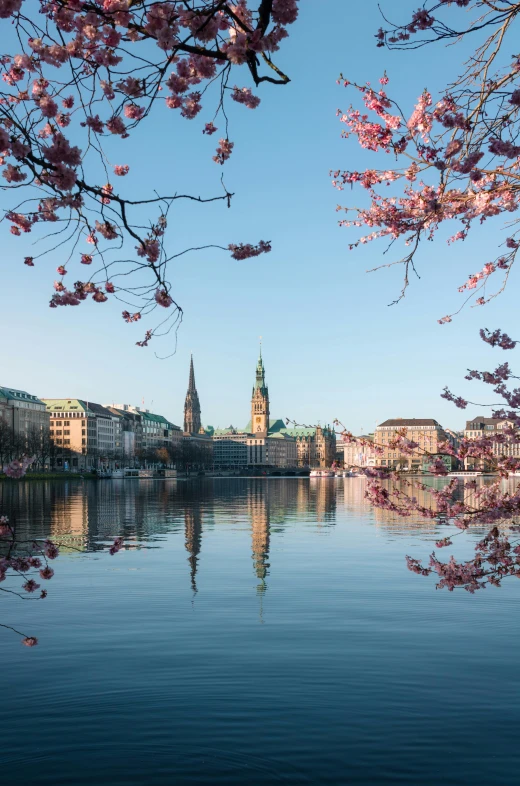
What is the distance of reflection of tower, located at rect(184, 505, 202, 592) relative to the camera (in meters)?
29.2

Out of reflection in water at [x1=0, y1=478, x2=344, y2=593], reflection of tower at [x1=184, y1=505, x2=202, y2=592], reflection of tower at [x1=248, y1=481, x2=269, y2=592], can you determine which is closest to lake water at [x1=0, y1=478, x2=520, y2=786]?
reflection of tower at [x1=248, y1=481, x2=269, y2=592]

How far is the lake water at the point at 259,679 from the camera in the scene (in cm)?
1101

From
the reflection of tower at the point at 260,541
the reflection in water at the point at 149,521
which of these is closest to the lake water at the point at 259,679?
the reflection of tower at the point at 260,541

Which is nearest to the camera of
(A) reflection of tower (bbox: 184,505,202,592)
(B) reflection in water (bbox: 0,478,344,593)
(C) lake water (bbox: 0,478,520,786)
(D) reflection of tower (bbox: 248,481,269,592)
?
(C) lake water (bbox: 0,478,520,786)

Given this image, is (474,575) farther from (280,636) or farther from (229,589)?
(229,589)

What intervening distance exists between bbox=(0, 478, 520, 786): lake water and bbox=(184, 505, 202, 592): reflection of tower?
456 mm

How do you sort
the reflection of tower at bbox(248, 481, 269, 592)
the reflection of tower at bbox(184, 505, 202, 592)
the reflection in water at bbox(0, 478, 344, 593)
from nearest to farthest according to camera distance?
1. the reflection of tower at bbox(248, 481, 269, 592)
2. the reflection of tower at bbox(184, 505, 202, 592)
3. the reflection in water at bbox(0, 478, 344, 593)

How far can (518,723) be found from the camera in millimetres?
12336

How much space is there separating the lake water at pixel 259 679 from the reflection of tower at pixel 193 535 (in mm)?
456

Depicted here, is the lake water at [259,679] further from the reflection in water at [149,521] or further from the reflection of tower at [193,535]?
the reflection in water at [149,521]

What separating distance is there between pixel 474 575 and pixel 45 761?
6414 mm

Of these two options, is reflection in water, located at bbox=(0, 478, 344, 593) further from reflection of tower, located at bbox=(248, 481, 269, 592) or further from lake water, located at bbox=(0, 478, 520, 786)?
lake water, located at bbox=(0, 478, 520, 786)

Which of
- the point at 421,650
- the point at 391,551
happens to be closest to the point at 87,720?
the point at 421,650

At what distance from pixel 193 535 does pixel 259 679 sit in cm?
2760
